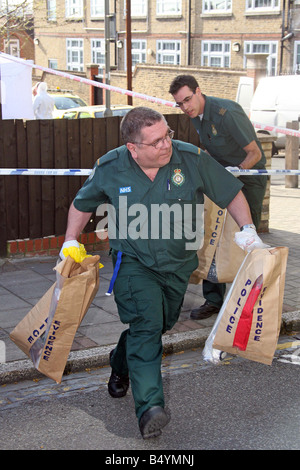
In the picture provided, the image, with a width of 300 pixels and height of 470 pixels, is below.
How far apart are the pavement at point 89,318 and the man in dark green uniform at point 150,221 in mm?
1035

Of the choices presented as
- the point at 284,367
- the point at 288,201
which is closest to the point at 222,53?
the point at 288,201

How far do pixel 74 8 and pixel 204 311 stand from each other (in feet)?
132

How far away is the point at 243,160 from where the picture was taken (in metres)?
5.67

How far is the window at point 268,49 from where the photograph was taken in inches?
1261

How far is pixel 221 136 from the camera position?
561 cm

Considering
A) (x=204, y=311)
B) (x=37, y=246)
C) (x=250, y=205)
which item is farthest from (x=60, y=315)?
(x=37, y=246)

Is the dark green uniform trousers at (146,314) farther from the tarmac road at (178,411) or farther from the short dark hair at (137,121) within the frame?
the short dark hair at (137,121)

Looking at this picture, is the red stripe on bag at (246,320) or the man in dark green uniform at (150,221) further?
the red stripe on bag at (246,320)

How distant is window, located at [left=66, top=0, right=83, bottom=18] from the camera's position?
41956mm

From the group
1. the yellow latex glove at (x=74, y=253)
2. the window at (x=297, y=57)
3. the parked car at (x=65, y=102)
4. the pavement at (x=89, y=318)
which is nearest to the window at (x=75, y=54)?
the window at (x=297, y=57)
